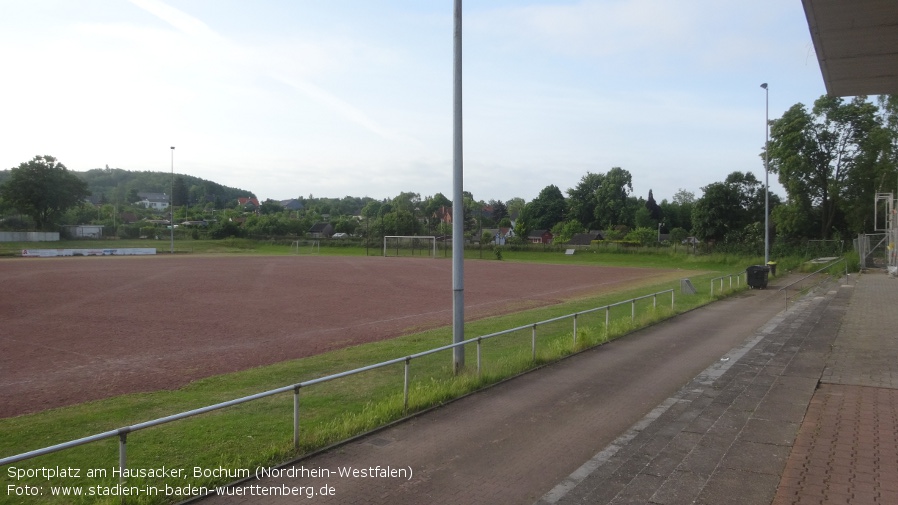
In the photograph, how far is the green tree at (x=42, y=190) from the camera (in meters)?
84.4

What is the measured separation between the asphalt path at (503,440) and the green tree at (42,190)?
93401 millimetres

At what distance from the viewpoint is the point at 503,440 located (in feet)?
23.9

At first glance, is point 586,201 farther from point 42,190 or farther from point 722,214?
point 42,190

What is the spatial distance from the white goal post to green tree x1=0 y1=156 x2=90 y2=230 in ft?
146

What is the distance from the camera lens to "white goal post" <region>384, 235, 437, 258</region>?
7763 cm

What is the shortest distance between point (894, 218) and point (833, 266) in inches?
218

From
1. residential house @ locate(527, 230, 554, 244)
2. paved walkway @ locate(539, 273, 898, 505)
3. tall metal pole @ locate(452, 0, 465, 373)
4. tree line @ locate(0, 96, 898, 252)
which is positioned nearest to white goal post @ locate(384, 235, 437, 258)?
tree line @ locate(0, 96, 898, 252)

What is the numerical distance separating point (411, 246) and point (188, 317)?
59689 mm

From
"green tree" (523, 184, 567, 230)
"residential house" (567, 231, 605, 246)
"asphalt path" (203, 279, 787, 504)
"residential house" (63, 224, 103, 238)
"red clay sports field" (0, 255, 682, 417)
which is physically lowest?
"red clay sports field" (0, 255, 682, 417)

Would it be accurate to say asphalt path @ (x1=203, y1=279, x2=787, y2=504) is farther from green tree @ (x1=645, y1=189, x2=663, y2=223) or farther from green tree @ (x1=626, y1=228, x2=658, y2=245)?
green tree @ (x1=645, y1=189, x2=663, y2=223)

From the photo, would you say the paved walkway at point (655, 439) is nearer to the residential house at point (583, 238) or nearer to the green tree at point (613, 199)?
the residential house at point (583, 238)

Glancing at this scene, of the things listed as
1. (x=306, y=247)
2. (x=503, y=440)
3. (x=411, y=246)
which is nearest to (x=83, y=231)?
(x=306, y=247)

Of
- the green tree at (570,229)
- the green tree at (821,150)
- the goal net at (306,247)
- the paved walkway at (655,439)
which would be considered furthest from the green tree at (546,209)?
the paved walkway at (655,439)

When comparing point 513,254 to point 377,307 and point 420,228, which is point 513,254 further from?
point 377,307
